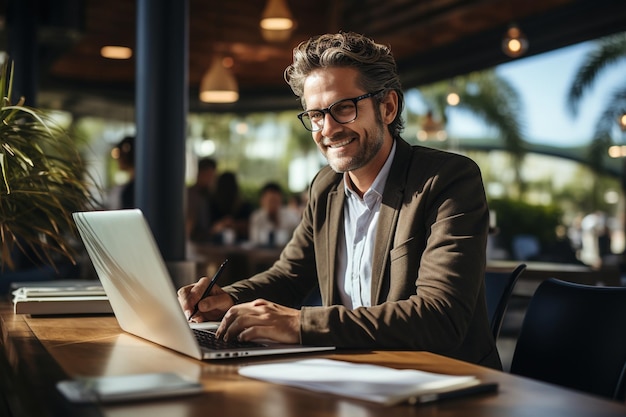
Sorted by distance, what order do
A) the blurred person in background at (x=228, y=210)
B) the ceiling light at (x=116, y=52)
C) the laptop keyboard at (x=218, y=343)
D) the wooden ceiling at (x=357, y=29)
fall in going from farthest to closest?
the ceiling light at (x=116, y=52) < the blurred person in background at (x=228, y=210) < the wooden ceiling at (x=357, y=29) < the laptop keyboard at (x=218, y=343)

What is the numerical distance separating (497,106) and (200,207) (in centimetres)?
718

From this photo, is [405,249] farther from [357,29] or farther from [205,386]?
[357,29]

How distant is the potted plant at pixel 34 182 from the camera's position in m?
Result: 2.38

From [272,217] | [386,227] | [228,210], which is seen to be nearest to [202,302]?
[386,227]

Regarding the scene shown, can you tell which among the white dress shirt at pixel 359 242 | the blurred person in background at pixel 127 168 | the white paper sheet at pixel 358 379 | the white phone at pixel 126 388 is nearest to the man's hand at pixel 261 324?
the white paper sheet at pixel 358 379

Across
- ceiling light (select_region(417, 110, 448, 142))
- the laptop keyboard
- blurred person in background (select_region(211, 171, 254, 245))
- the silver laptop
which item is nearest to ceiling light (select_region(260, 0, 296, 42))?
blurred person in background (select_region(211, 171, 254, 245))

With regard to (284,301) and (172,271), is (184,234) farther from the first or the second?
(284,301)

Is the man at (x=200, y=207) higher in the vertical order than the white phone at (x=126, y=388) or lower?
higher

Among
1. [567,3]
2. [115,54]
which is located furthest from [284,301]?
[115,54]

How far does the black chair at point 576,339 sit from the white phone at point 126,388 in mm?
1018

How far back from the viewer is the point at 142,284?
176 centimetres

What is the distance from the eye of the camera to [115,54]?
461 inches

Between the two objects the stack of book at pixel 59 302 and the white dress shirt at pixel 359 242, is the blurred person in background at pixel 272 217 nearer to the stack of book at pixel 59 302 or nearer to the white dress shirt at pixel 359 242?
the stack of book at pixel 59 302

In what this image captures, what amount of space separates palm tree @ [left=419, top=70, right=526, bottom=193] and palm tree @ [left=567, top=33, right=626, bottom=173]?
5.36 ft
